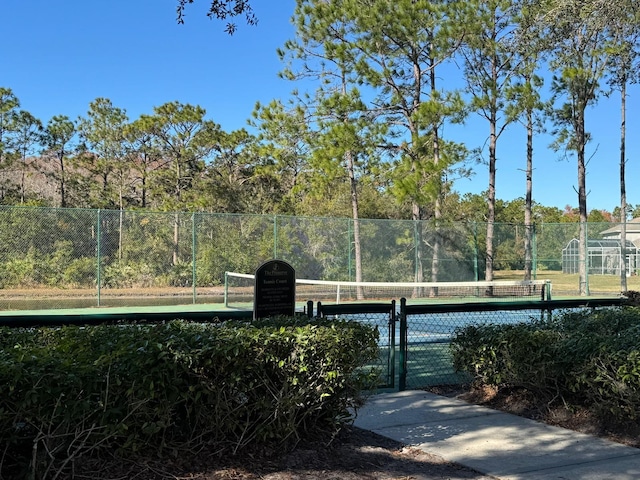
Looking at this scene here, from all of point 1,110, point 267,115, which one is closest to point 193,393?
point 267,115

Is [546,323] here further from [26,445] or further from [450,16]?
[450,16]

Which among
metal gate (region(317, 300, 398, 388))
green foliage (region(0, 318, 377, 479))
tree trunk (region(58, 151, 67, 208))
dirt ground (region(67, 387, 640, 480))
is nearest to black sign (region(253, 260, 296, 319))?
metal gate (region(317, 300, 398, 388))

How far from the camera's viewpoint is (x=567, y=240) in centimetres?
2680

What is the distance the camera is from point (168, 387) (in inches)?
166

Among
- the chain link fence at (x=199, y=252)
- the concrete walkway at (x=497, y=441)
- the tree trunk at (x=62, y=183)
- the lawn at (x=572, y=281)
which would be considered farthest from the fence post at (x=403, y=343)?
the tree trunk at (x=62, y=183)

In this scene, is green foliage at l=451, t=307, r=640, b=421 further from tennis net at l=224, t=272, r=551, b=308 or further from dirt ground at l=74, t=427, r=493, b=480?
tennis net at l=224, t=272, r=551, b=308

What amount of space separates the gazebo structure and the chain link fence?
49cm

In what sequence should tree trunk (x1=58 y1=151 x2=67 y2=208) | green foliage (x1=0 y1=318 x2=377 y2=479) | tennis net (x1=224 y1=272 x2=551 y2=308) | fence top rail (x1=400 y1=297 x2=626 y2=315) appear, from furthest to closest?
tree trunk (x1=58 y1=151 x2=67 y2=208) < tennis net (x1=224 y1=272 x2=551 y2=308) < fence top rail (x1=400 y1=297 x2=626 y2=315) < green foliage (x1=0 y1=318 x2=377 y2=479)

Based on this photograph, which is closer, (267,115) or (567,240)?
(267,115)

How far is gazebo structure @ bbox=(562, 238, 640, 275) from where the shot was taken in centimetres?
2608

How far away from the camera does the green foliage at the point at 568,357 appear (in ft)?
18.3

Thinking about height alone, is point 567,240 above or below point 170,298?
above

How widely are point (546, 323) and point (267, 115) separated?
18608mm

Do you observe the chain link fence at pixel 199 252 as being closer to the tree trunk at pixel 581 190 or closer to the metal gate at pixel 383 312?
the tree trunk at pixel 581 190
